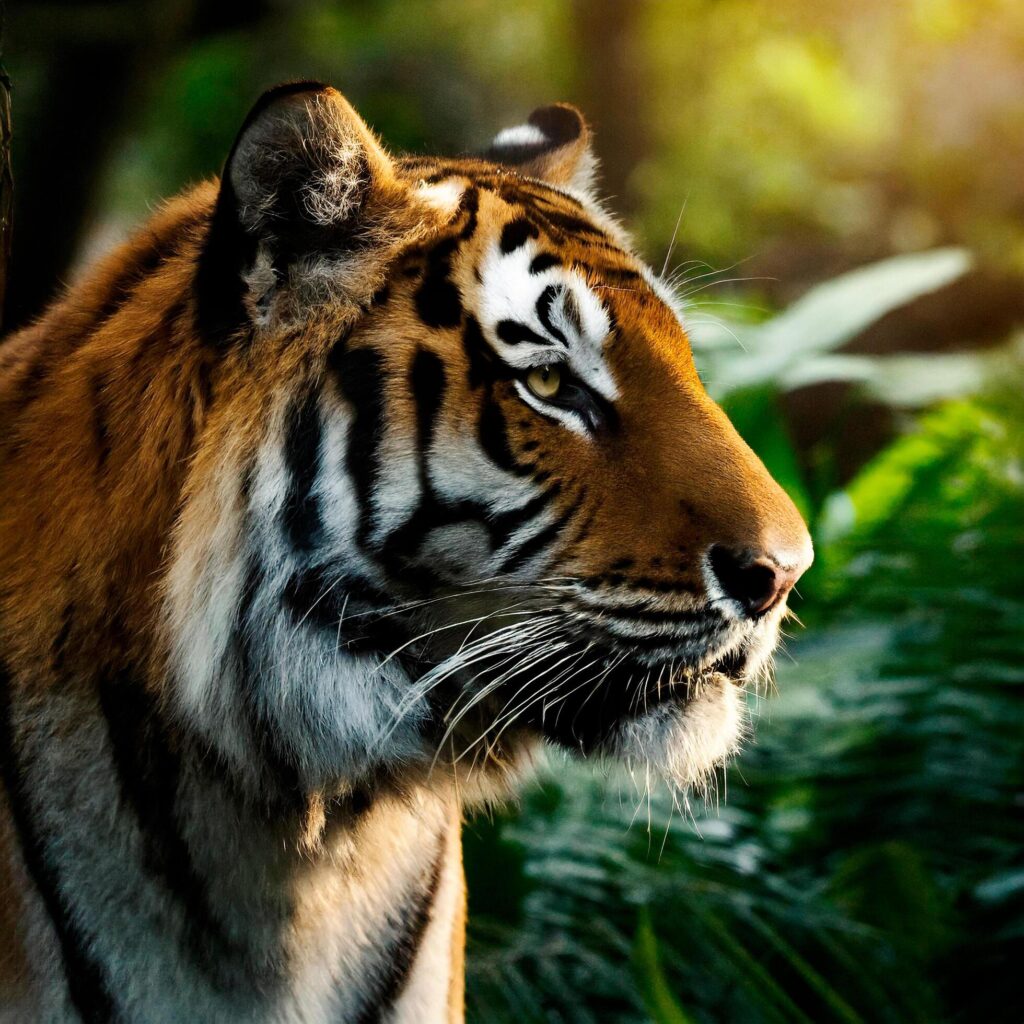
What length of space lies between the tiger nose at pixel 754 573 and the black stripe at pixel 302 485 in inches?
20.5

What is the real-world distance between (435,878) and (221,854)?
0.38 m

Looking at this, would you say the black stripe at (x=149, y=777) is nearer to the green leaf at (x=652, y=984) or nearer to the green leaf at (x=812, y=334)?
the green leaf at (x=652, y=984)

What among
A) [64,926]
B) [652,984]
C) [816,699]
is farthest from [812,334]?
[64,926]

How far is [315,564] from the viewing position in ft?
5.35

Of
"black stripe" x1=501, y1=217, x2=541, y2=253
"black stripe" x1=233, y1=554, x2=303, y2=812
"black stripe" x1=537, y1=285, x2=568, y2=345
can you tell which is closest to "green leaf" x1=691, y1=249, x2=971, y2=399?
"black stripe" x1=501, y1=217, x2=541, y2=253

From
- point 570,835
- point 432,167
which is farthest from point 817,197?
point 432,167

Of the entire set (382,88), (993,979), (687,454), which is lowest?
(993,979)

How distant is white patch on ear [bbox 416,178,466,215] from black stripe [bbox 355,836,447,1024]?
100 centimetres

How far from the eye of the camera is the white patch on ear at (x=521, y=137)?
2271 mm

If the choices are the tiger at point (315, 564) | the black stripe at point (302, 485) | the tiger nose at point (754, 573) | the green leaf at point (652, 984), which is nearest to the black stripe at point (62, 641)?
the tiger at point (315, 564)

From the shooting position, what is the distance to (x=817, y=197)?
11.2 m

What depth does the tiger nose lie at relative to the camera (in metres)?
1.58

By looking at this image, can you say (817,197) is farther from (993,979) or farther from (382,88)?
(993,979)

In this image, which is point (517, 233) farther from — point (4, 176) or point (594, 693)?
point (4, 176)
